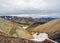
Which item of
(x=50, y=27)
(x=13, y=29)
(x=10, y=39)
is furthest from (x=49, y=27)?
(x=10, y=39)

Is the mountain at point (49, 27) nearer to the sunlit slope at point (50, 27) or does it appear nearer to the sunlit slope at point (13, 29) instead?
the sunlit slope at point (50, 27)

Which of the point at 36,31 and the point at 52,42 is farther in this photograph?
the point at 36,31

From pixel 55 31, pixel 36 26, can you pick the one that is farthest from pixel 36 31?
pixel 55 31

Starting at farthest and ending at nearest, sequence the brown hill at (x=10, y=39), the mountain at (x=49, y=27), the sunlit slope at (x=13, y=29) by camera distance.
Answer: the mountain at (x=49, y=27) → the sunlit slope at (x=13, y=29) → the brown hill at (x=10, y=39)

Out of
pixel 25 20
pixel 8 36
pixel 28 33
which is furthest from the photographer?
pixel 25 20

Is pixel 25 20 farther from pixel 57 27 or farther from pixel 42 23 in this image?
pixel 57 27

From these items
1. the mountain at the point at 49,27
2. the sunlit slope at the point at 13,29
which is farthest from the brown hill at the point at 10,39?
the mountain at the point at 49,27

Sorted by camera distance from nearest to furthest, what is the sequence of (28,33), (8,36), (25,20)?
(8,36), (28,33), (25,20)
